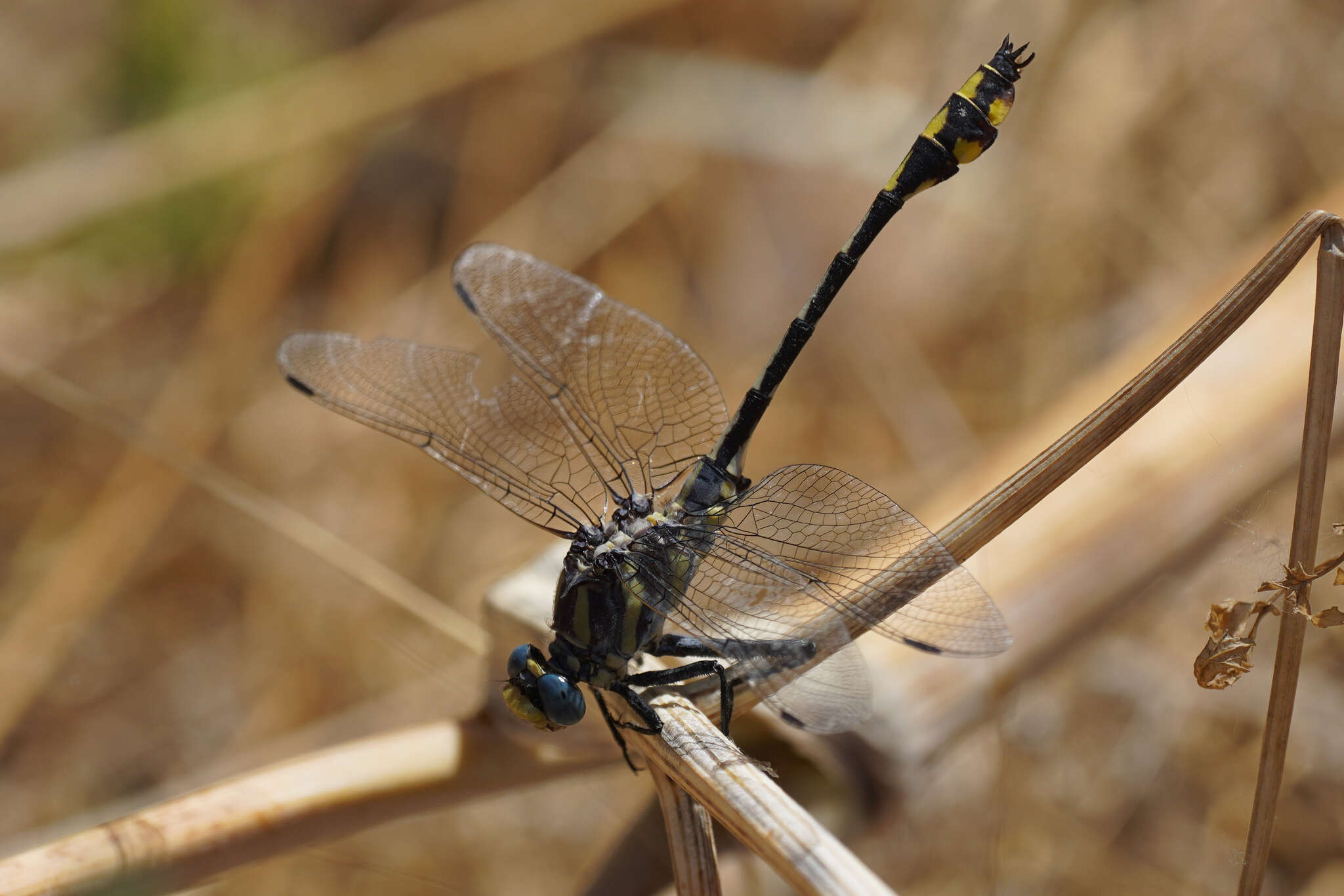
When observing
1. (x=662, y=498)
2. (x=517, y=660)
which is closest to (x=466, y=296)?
(x=662, y=498)

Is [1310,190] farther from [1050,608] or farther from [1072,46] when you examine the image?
[1050,608]

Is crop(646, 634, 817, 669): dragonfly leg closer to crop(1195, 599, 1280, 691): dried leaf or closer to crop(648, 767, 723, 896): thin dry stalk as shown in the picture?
crop(648, 767, 723, 896): thin dry stalk

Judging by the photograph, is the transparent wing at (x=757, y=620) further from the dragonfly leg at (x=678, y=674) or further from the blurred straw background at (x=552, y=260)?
the blurred straw background at (x=552, y=260)

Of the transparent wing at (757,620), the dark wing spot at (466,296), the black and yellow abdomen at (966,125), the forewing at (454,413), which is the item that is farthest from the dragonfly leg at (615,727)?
the black and yellow abdomen at (966,125)

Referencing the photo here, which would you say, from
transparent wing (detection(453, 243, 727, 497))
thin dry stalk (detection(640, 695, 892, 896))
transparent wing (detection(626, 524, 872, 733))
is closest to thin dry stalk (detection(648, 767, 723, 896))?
thin dry stalk (detection(640, 695, 892, 896))

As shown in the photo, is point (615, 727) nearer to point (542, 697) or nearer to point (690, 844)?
point (542, 697)

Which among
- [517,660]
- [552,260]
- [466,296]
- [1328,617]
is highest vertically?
[552,260]
